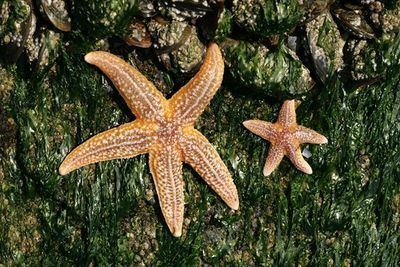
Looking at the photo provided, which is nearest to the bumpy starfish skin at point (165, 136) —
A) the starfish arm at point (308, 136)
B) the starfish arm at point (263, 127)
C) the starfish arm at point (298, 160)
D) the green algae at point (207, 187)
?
the green algae at point (207, 187)

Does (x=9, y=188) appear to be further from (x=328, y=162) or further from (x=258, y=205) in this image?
(x=328, y=162)

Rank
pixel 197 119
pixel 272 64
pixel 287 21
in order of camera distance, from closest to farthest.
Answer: pixel 287 21 < pixel 272 64 < pixel 197 119

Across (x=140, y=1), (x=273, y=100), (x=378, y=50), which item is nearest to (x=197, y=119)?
(x=273, y=100)

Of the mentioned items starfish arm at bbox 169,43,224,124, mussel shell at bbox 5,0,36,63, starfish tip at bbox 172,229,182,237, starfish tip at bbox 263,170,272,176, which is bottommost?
starfish tip at bbox 172,229,182,237

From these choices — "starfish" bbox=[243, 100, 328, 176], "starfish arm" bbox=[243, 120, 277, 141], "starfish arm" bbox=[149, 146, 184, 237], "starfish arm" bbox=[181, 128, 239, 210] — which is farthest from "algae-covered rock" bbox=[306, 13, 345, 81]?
"starfish arm" bbox=[149, 146, 184, 237]

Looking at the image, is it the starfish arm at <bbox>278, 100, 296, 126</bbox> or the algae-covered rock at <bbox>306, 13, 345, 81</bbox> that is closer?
the algae-covered rock at <bbox>306, 13, 345, 81</bbox>

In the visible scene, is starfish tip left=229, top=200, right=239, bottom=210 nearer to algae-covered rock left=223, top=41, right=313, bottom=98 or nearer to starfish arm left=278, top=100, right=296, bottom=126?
starfish arm left=278, top=100, right=296, bottom=126

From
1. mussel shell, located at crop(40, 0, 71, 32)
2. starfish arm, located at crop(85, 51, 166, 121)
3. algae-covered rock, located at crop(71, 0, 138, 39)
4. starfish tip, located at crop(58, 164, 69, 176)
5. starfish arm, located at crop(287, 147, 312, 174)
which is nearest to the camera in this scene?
algae-covered rock, located at crop(71, 0, 138, 39)
